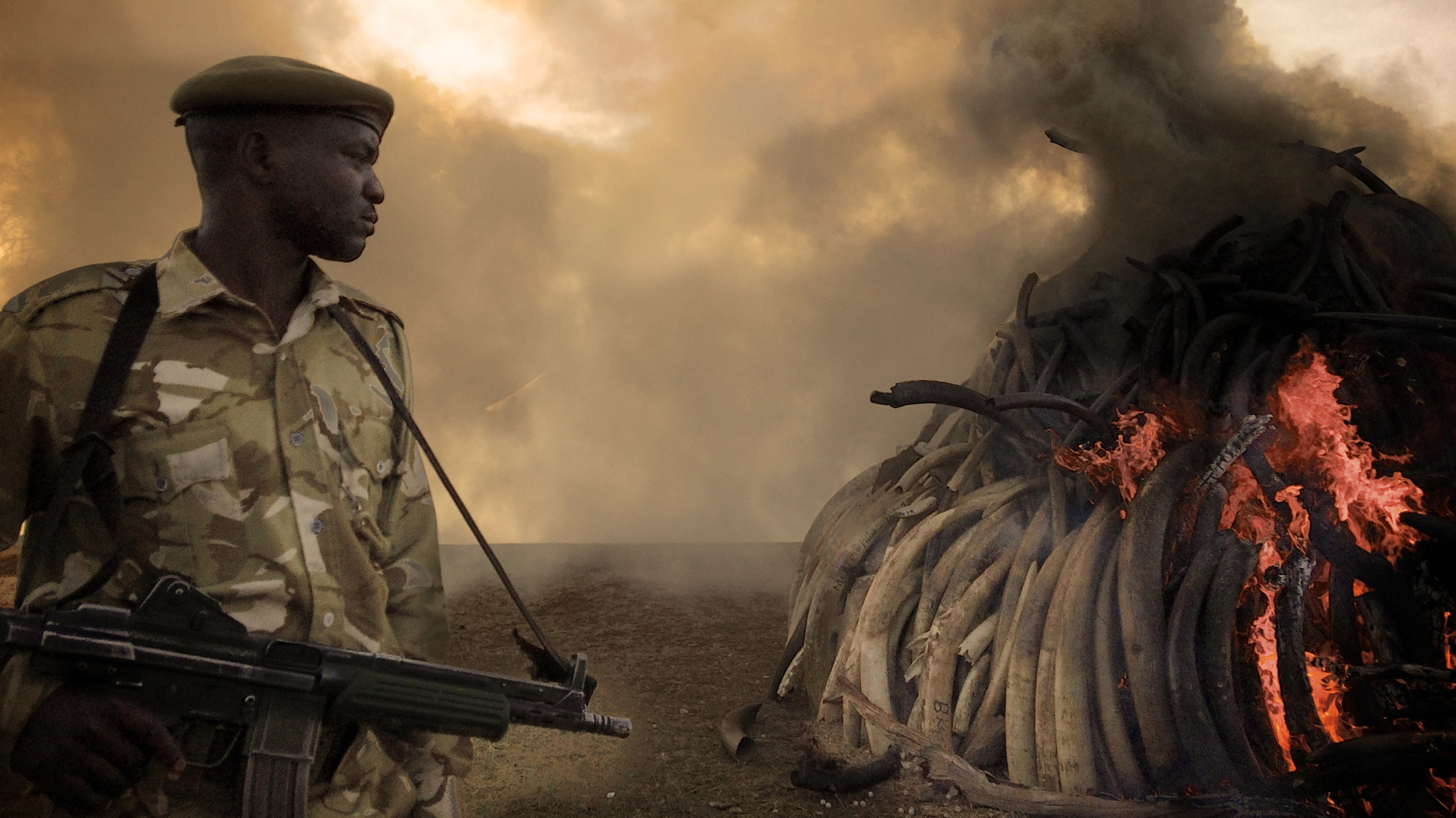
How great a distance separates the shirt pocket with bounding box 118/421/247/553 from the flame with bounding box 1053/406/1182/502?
4.58 metres

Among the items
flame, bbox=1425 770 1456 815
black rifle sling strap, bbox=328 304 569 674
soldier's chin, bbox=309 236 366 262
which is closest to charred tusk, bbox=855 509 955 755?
flame, bbox=1425 770 1456 815

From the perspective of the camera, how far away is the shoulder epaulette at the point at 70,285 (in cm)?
190

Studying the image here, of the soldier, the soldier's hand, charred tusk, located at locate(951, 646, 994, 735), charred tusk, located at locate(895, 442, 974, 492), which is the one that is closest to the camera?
the soldier's hand

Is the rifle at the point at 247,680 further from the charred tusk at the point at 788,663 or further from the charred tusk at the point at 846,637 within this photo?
the charred tusk at the point at 788,663

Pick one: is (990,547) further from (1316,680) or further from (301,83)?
(301,83)

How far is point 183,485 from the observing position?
195 centimetres

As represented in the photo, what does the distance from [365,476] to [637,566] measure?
26.3 ft

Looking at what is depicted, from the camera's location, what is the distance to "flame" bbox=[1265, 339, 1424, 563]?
4059 mm

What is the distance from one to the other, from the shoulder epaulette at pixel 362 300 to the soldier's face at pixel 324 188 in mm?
183

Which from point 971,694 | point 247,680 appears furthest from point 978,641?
point 247,680

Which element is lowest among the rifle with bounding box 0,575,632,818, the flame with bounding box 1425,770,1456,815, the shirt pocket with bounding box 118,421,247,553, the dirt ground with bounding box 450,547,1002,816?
the dirt ground with bounding box 450,547,1002,816

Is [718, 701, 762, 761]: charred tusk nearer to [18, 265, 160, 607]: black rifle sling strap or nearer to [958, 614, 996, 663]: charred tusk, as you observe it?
[958, 614, 996, 663]: charred tusk

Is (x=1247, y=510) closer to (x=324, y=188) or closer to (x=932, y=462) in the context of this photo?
(x=932, y=462)

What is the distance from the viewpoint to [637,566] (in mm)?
10102
